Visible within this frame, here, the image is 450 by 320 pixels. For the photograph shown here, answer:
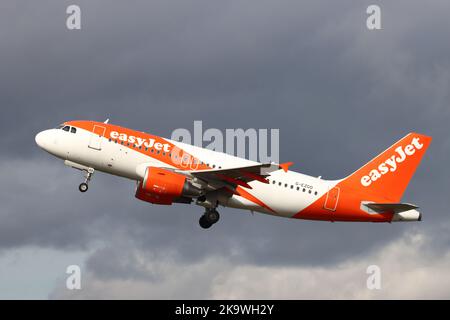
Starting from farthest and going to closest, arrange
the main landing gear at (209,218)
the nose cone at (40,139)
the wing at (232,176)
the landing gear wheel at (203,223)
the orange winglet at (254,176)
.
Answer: the landing gear wheel at (203,223) < the main landing gear at (209,218) < the nose cone at (40,139) < the orange winglet at (254,176) < the wing at (232,176)

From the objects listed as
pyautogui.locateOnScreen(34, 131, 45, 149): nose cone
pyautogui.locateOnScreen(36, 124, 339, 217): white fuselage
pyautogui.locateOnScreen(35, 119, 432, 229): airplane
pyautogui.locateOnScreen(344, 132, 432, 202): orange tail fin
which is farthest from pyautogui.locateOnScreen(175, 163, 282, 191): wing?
pyautogui.locateOnScreen(34, 131, 45, 149): nose cone

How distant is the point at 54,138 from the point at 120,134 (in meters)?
4.42

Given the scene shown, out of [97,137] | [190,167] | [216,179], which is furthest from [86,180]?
[216,179]

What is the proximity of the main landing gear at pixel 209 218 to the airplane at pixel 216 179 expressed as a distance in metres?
0.07

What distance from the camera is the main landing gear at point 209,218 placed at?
6800 cm

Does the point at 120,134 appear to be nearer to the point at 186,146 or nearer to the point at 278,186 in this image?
the point at 186,146

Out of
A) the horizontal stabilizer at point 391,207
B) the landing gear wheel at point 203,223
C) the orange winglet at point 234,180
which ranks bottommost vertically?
the landing gear wheel at point 203,223

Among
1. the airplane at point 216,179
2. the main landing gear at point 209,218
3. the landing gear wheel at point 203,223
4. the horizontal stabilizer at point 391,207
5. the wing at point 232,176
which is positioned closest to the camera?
the wing at point 232,176

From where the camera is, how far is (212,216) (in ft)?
223

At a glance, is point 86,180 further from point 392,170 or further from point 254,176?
point 392,170

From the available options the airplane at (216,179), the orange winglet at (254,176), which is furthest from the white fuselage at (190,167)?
the orange winglet at (254,176)

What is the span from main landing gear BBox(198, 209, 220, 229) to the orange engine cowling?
7.94 feet

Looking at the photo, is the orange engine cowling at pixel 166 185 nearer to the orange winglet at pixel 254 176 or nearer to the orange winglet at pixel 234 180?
the orange winglet at pixel 234 180

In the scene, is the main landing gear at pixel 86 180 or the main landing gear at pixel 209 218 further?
the main landing gear at pixel 209 218
